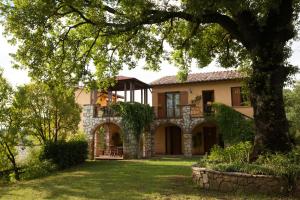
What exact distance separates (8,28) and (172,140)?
1651cm

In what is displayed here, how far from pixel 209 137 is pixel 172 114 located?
342 centimetres

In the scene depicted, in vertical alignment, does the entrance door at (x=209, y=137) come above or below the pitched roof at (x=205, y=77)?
below

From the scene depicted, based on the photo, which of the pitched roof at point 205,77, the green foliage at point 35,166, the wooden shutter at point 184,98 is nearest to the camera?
the green foliage at point 35,166

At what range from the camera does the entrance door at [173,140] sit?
25.0 meters

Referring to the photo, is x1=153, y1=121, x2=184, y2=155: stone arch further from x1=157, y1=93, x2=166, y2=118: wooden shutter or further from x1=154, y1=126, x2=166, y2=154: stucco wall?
x1=157, y1=93, x2=166, y2=118: wooden shutter

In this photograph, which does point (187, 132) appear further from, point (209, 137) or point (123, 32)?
point (123, 32)

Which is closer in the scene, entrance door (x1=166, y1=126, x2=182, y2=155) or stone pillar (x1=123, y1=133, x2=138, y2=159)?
stone pillar (x1=123, y1=133, x2=138, y2=159)

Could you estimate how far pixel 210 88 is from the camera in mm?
23531

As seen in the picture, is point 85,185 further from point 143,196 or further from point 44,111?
point 44,111

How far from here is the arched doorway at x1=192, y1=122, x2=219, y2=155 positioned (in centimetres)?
2405

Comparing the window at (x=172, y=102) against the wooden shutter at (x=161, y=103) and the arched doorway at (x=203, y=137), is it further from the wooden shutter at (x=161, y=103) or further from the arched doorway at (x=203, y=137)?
the arched doorway at (x=203, y=137)

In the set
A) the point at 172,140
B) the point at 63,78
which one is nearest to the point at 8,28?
the point at 63,78

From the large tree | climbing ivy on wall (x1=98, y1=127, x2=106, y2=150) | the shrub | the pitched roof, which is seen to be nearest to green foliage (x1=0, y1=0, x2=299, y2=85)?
the large tree

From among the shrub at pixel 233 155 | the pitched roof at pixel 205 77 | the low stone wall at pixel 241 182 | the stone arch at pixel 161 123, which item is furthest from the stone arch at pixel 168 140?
the low stone wall at pixel 241 182
